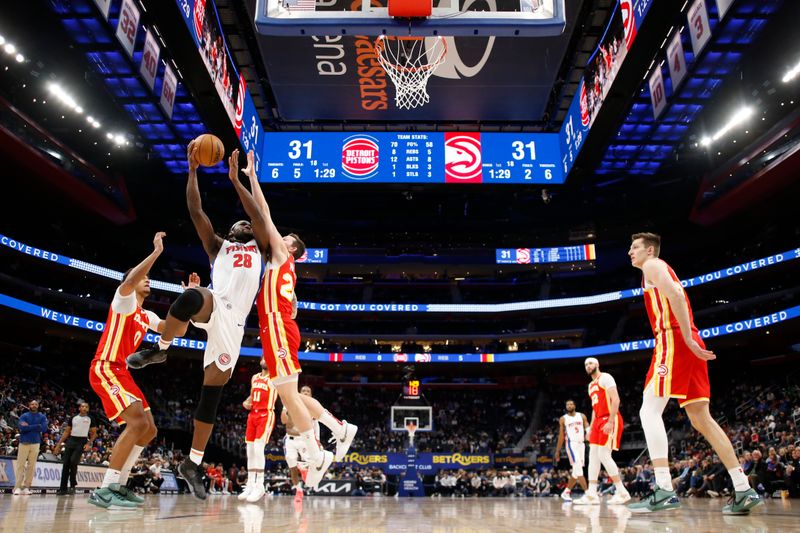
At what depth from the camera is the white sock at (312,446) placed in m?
4.72

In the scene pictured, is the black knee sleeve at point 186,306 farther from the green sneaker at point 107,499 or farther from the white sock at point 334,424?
the white sock at point 334,424

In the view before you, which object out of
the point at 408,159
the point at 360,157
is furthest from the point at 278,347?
the point at 408,159

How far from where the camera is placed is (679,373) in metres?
4.62

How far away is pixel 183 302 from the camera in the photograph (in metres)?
3.92

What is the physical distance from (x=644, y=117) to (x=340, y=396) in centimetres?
2102

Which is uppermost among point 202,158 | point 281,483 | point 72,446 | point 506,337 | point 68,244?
point 68,244

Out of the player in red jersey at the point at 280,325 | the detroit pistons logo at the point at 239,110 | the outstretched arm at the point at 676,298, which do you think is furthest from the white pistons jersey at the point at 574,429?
the detroit pistons logo at the point at 239,110

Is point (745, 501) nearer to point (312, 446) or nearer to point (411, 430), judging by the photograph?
point (312, 446)

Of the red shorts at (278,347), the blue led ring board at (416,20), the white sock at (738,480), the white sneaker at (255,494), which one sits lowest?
the white sneaker at (255,494)

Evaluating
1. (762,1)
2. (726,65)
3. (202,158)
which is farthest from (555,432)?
(202,158)

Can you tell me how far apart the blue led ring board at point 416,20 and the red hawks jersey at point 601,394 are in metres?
4.30

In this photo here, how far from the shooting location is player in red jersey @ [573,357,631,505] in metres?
7.23

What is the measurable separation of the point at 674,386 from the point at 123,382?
435cm

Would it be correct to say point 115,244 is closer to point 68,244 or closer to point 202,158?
point 68,244
